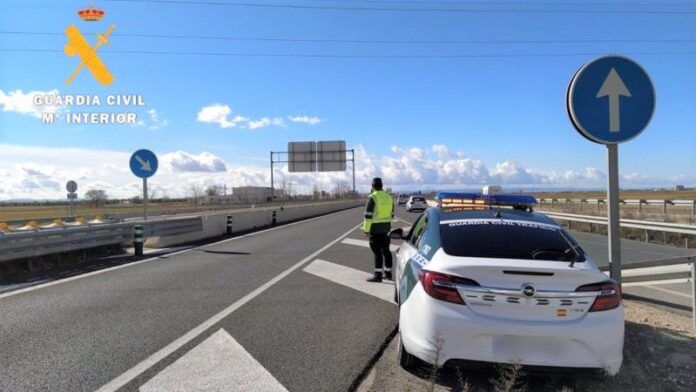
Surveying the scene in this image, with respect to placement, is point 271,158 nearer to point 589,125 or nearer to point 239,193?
point 589,125

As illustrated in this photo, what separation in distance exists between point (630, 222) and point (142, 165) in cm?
1587

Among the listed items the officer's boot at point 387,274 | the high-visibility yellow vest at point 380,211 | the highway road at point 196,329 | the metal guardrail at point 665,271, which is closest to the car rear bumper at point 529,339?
the highway road at point 196,329

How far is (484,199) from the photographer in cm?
642

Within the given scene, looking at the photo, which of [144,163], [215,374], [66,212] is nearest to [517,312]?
[215,374]

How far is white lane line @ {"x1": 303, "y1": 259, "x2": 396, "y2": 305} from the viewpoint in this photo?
29.2 ft

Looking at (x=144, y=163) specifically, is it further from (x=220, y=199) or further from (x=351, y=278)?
(x=220, y=199)

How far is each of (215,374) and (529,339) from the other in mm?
2690

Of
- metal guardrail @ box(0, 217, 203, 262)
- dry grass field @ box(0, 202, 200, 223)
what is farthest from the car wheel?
dry grass field @ box(0, 202, 200, 223)

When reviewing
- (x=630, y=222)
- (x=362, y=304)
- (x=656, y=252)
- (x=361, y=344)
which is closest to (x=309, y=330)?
(x=361, y=344)

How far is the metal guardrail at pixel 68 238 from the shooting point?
11227 millimetres

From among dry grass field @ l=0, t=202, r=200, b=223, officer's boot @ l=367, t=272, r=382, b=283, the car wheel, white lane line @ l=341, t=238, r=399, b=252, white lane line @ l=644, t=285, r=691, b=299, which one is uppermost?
the car wheel

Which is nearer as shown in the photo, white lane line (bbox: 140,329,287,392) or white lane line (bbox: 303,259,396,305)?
white lane line (bbox: 140,329,287,392)

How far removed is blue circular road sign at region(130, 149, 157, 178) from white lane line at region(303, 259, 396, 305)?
7444 millimetres

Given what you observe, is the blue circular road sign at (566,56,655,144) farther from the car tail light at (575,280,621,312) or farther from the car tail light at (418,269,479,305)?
the car tail light at (418,269,479,305)
